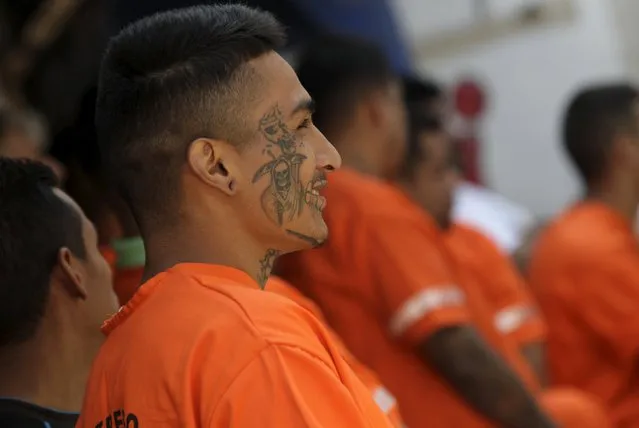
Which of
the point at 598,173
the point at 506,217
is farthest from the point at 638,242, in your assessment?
the point at 506,217

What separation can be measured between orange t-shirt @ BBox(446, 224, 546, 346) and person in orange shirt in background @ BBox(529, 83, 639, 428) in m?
Answer: 0.11

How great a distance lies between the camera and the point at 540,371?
3.91 meters

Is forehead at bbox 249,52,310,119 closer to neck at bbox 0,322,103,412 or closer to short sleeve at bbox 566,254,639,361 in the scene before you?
neck at bbox 0,322,103,412

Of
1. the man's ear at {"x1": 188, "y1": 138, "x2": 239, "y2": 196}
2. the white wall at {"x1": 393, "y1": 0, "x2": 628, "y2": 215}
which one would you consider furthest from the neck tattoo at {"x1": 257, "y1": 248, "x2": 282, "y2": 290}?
the white wall at {"x1": 393, "y1": 0, "x2": 628, "y2": 215}

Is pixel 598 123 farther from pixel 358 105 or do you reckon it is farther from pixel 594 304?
pixel 358 105

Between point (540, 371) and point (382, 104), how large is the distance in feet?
3.93

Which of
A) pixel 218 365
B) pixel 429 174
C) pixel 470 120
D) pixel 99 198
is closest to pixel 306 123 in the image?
pixel 218 365

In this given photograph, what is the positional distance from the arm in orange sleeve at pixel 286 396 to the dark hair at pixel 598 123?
2.78 meters

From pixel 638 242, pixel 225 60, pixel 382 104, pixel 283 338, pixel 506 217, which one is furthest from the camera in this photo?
pixel 506 217

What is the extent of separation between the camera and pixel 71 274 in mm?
1938

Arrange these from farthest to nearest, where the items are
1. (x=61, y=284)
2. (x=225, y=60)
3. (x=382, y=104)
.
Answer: (x=382, y=104) → (x=61, y=284) → (x=225, y=60)

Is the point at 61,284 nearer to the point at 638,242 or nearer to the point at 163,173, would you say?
the point at 163,173

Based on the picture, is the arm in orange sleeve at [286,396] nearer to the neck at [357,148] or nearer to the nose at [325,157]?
the nose at [325,157]

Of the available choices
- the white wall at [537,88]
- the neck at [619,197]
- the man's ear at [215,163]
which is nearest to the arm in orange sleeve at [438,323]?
the neck at [619,197]
